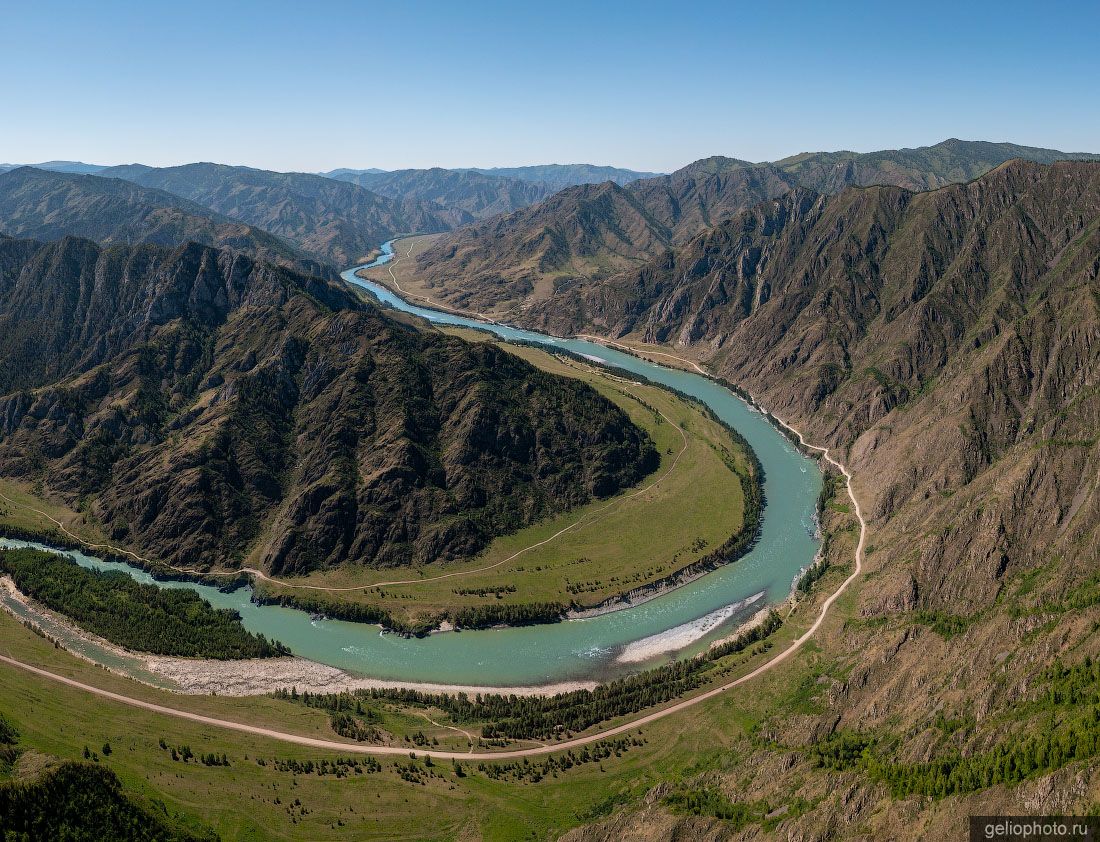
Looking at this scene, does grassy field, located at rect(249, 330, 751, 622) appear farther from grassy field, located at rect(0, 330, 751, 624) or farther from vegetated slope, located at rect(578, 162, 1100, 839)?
vegetated slope, located at rect(578, 162, 1100, 839)

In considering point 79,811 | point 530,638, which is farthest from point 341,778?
point 530,638

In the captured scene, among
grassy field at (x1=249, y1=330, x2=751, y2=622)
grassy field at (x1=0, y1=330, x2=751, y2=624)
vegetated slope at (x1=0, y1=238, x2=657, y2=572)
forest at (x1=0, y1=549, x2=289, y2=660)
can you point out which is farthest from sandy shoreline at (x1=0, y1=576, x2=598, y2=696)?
vegetated slope at (x1=0, y1=238, x2=657, y2=572)

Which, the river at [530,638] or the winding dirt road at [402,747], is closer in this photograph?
the winding dirt road at [402,747]

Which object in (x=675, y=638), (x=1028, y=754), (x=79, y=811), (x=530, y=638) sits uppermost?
(x=1028, y=754)

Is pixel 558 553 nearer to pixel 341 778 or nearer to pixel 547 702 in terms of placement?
pixel 547 702

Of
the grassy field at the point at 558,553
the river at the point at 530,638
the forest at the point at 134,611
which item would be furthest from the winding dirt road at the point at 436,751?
the grassy field at the point at 558,553

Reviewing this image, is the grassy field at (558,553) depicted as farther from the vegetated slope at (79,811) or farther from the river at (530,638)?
the vegetated slope at (79,811)
